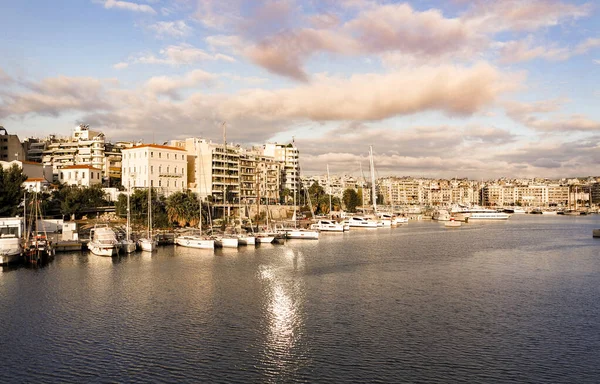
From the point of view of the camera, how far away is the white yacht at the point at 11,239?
2576 inches

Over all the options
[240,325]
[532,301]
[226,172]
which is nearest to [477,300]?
[532,301]

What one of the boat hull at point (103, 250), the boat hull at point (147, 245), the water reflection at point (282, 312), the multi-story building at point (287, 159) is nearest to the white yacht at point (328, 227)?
the boat hull at point (147, 245)

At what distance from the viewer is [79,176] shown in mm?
128375

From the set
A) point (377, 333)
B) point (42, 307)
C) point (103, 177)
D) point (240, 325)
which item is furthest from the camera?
point (103, 177)

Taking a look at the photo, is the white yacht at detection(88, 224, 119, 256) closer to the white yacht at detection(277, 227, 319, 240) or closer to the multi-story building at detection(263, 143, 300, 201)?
the white yacht at detection(277, 227, 319, 240)

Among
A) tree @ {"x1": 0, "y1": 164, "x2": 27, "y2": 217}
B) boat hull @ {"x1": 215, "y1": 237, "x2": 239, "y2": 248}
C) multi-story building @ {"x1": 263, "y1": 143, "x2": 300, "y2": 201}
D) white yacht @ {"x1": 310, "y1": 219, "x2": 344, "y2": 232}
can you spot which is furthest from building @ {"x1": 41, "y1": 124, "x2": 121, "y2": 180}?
boat hull @ {"x1": 215, "y1": 237, "x2": 239, "y2": 248}

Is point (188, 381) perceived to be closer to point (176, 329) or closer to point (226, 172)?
point (176, 329)

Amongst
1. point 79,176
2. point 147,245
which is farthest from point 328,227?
point 79,176

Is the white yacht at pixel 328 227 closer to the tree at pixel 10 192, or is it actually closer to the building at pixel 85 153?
the building at pixel 85 153

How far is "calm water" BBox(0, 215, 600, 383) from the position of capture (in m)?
29.8

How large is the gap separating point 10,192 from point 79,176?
42885 millimetres

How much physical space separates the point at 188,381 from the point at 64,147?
138592mm

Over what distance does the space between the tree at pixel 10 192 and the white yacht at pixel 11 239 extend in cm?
1792

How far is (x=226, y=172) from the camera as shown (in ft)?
477
